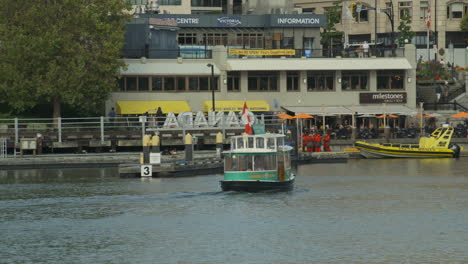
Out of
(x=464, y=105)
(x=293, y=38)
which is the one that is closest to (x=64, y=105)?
(x=293, y=38)

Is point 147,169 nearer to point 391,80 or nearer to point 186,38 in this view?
point 391,80

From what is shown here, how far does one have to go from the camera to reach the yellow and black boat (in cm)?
8844

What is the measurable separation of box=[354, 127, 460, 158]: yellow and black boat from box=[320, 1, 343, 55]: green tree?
1775 inches

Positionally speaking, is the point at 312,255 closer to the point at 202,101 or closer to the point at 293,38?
the point at 202,101

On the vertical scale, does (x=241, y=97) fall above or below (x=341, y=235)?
above

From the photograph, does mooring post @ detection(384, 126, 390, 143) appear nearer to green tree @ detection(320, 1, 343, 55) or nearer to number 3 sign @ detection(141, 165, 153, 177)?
number 3 sign @ detection(141, 165, 153, 177)

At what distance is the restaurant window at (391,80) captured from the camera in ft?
344

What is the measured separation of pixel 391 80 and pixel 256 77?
13.6m

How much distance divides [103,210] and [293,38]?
57298 mm

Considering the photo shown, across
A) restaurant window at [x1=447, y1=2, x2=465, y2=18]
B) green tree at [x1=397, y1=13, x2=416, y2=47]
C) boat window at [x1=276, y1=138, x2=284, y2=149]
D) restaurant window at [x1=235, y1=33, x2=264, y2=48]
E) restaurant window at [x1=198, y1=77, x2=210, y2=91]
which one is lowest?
boat window at [x1=276, y1=138, x2=284, y2=149]

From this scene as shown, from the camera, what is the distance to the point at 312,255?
44.7 m

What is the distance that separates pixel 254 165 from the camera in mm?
59625

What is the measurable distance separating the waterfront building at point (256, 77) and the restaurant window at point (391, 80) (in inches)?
3.9

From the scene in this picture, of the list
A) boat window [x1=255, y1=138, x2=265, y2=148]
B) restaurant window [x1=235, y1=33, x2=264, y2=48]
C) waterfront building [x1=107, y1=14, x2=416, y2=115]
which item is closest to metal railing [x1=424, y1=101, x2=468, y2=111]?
waterfront building [x1=107, y1=14, x2=416, y2=115]
